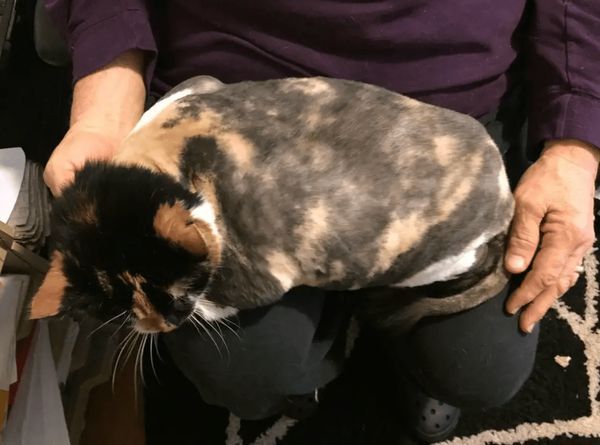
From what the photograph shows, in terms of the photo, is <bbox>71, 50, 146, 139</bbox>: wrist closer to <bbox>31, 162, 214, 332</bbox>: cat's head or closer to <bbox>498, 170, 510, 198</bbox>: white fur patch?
<bbox>31, 162, 214, 332</bbox>: cat's head

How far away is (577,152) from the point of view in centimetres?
74

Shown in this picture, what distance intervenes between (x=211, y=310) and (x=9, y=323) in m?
0.29

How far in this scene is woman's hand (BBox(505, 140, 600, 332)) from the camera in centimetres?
71

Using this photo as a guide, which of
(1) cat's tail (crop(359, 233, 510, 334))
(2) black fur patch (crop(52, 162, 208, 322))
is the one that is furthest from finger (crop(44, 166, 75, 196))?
(1) cat's tail (crop(359, 233, 510, 334))

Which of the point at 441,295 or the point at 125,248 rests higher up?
the point at 125,248

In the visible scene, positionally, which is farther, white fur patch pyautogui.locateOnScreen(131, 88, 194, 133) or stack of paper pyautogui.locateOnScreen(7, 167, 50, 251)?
stack of paper pyautogui.locateOnScreen(7, 167, 50, 251)

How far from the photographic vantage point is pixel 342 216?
621 mm

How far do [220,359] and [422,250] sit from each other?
0.26 m

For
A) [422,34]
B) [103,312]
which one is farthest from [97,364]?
[422,34]

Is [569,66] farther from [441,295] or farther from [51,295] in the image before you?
[51,295]

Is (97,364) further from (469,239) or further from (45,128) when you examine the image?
(469,239)

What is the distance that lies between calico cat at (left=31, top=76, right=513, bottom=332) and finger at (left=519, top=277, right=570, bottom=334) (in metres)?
0.14

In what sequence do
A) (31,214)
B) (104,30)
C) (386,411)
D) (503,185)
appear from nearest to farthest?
(503,185), (104,30), (31,214), (386,411)

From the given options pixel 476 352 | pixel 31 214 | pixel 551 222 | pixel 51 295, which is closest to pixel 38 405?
pixel 31 214
